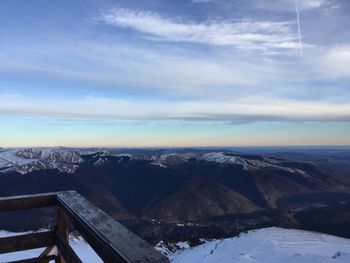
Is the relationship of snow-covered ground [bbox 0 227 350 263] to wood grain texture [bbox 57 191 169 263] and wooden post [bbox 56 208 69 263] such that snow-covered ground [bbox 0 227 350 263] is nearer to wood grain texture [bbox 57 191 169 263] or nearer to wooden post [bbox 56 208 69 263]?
wooden post [bbox 56 208 69 263]

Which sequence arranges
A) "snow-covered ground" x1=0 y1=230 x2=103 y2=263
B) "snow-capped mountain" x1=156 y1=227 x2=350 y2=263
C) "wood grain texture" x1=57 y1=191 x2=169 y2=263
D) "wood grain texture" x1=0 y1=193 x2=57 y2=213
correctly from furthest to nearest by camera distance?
"snow-covered ground" x1=0 y1=230 x2=103 y2=263, "snow-capped mountain" x1=156 y1=227 x2=350 y2=263, "wood grain texture" x1=0 y1=193 x2=57 y2=213, "wood grain texture" x1=57 y1=191 x2=169 y2=263

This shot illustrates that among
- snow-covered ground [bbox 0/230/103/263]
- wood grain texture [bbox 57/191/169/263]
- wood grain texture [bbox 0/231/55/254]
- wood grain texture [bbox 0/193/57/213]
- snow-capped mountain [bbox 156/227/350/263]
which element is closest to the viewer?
wood grain texture [bbox 57/191/169/263]

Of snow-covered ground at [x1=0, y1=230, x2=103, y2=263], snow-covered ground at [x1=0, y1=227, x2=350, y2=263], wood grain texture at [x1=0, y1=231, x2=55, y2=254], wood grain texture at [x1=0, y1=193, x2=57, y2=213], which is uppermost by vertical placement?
wood grain texture at [x1=0, y1=193, x2=57, y2=213]

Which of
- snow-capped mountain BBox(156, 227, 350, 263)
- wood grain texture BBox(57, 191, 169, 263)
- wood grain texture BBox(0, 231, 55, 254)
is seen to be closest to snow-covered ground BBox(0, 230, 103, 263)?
snow-capped mountain BBox(156, 227, 350, 263)

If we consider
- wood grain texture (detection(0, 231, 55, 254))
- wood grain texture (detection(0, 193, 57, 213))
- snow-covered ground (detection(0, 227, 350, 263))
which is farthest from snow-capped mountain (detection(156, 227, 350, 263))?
wood grain texture (detection(0, 231, 55, 254))

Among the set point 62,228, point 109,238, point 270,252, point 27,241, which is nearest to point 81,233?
point 109,238

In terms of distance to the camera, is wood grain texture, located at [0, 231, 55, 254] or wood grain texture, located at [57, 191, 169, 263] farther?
wood grain texture, located at [0, 231, 55, 254]

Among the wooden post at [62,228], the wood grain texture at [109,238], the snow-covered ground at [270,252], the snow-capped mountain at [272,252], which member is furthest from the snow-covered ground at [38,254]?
the wood grain texture at [109,238]

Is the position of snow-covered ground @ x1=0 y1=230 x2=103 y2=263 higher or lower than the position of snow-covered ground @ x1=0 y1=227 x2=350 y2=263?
lower

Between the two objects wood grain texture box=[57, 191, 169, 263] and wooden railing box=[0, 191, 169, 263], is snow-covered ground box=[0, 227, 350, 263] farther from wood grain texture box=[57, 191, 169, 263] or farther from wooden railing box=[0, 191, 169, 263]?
wood grain texture box=[57, 191, 169, 263]
